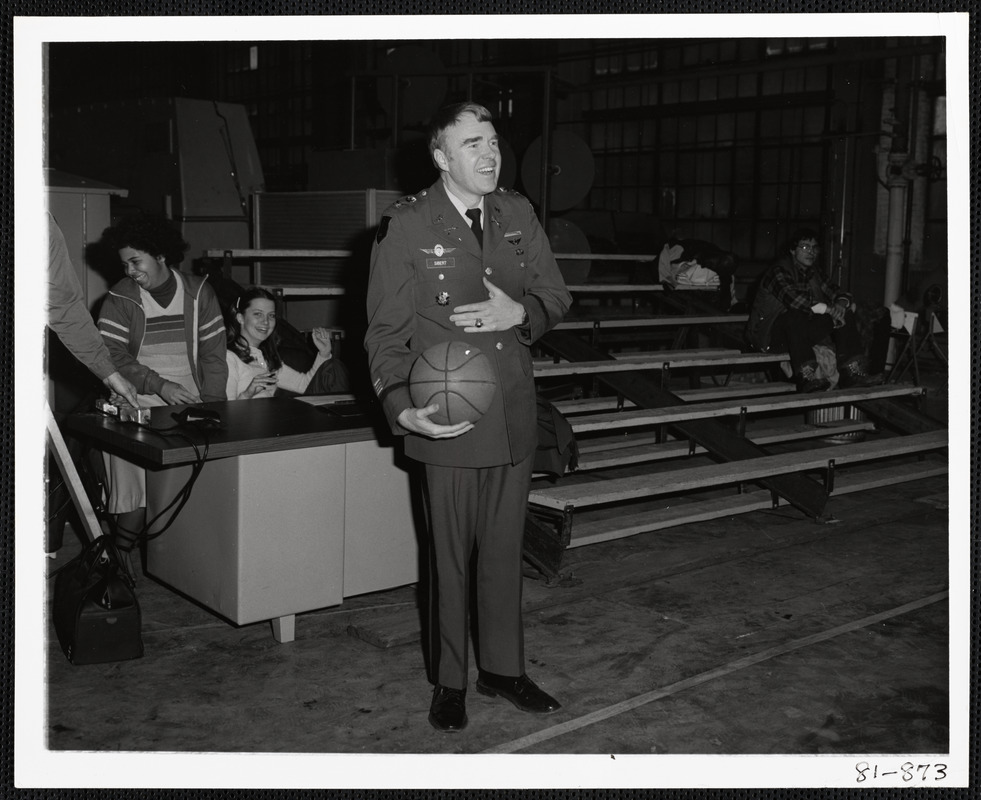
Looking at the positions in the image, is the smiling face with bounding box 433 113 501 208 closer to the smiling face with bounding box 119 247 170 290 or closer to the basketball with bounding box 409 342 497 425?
the basketball with bounding box 409 342 497 425

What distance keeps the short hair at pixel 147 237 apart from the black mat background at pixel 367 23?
1825 mm

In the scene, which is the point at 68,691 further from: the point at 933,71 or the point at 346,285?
the point at 933,71

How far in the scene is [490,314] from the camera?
127 inches

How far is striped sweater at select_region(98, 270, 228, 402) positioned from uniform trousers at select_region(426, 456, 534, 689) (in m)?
1.87

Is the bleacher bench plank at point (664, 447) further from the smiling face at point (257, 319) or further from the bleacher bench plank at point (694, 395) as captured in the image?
the smiling face at point (257, 319)

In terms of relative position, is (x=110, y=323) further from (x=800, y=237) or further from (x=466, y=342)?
(x=800, y=237)

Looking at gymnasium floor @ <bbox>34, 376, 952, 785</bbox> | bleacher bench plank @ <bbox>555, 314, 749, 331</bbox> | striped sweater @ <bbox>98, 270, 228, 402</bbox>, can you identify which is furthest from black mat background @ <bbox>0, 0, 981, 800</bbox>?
bleacher bench plank @ <bbox>555, 314, 749, 331</bbox>

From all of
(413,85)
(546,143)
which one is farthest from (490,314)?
(413,85)

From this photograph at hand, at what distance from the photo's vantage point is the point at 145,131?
9.17m

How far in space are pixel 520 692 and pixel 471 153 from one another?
1.79 meters

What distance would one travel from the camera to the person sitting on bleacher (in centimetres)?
796

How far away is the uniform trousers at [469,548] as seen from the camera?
11.1 feet

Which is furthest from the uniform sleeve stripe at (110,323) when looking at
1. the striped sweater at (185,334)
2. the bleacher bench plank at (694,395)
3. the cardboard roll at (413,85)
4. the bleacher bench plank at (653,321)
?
the cardboard roll at (413,85)

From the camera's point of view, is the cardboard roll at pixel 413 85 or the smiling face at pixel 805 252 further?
the cardboard roll at pixel 413 85
